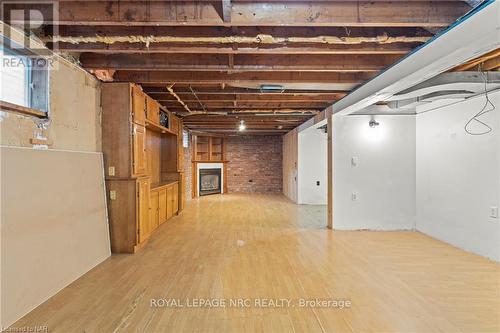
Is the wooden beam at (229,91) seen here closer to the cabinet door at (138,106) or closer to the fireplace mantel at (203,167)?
the cabinet door at (138,106)

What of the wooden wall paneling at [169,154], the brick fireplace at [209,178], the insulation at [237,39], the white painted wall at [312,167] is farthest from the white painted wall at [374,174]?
the brick fireplace at [209,178]

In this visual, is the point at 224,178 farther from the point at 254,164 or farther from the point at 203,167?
the point at 254,164

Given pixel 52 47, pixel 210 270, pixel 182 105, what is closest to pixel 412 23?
pixel 210 270

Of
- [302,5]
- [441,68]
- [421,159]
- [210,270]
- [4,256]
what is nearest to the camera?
[4,256]

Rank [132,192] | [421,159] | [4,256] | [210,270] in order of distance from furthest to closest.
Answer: [421,159] → [132,192] → [210,270] → [4,256]

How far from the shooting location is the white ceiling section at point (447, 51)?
1904 mm

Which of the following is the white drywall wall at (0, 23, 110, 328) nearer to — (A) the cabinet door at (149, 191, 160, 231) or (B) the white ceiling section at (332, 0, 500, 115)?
(A) the cabinet door at (149, 191, 160, 231)

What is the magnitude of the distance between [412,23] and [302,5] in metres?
0.91

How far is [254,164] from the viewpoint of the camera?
36.1 feet

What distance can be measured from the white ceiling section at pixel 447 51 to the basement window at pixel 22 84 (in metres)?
3.55

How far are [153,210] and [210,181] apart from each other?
5754mm

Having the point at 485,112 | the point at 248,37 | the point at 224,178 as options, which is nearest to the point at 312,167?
the point at 224,178

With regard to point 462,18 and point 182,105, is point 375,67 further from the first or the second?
point 182,105

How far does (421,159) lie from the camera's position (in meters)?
4.76
